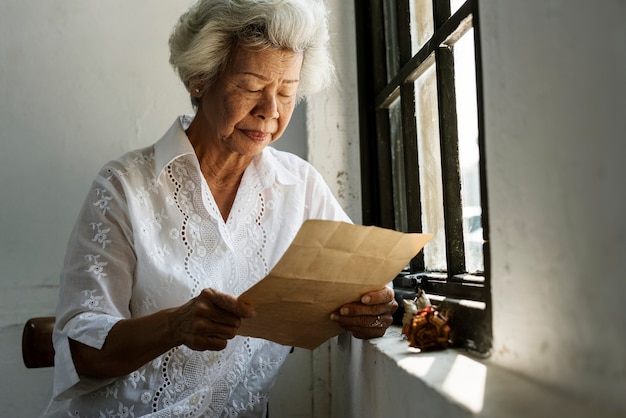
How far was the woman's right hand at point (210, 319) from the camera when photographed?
3.70ft

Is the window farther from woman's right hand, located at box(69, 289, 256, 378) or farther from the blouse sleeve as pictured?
the blouse sleeve

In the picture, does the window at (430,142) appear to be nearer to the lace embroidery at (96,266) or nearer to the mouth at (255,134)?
the mouth at (255,134)

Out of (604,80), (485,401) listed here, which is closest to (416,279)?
(485,401)

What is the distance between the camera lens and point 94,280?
1.45 metres

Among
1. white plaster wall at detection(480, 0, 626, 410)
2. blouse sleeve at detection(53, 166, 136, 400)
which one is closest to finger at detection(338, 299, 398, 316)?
white plaster wall at detection(480, 0, 626, 410)

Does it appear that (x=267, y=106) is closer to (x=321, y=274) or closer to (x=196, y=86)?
(x=196, y=86)

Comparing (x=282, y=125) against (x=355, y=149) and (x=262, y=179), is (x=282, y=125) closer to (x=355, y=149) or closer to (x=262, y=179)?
(x=262, y=179)

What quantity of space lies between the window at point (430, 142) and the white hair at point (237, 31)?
295 mm

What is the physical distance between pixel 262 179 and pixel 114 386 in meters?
0.63

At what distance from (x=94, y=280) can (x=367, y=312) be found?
2.04ft

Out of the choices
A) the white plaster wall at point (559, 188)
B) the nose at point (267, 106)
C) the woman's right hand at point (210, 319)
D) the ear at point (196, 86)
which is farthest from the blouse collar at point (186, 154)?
the white plaster wall at point (559, 188)

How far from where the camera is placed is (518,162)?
Result: 2.84ft

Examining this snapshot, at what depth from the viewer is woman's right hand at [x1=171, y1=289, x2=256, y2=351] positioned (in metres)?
1.13

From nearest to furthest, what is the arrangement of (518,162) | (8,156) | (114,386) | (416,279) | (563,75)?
(563,75), (518,162), (114,386), (416,279), (8,156)
